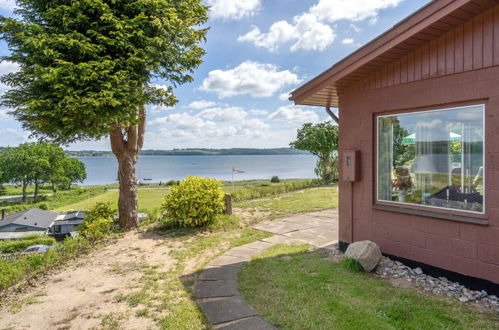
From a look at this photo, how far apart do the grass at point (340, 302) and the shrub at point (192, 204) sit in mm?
2928

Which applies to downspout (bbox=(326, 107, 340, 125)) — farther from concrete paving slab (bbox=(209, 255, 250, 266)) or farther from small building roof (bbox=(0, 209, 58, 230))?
small building roof (bbox=(0, 209, 58, 230))

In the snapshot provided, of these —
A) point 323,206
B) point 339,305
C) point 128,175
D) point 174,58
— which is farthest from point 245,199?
point 339,305

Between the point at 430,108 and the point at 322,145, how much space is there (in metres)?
13.5

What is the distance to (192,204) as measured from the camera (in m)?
7.42

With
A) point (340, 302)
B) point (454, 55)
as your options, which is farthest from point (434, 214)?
point (454, 55)

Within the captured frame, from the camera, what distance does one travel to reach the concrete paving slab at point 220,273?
441 cm

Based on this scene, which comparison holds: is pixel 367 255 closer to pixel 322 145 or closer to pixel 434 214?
pixel 434 214

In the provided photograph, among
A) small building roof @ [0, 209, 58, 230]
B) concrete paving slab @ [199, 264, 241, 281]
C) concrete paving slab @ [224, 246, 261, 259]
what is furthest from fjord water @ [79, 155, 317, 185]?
concrete paving slab @ [199, 264, 241, 281]

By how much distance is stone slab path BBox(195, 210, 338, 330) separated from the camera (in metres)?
3.19

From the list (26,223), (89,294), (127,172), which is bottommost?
(26,223)

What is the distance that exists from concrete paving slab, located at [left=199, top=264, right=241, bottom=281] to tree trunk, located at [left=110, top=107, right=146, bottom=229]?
4129 millimetres

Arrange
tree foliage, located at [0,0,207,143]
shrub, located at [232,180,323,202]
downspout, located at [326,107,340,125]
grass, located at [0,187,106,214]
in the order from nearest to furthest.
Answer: downspout, located at [326,107,340,125], tree foliage, located at [0,0,207,143], shrub, located at [232,180,323,202], grass, located at [0,187,106,214]

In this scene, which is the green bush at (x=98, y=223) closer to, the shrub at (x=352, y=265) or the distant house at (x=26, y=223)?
the shrub at (x=352, y=265)

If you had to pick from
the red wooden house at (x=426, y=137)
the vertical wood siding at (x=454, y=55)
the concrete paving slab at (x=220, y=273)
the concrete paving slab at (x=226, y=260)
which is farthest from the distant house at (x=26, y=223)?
the vertical wood siding at (x=454, y=55)
